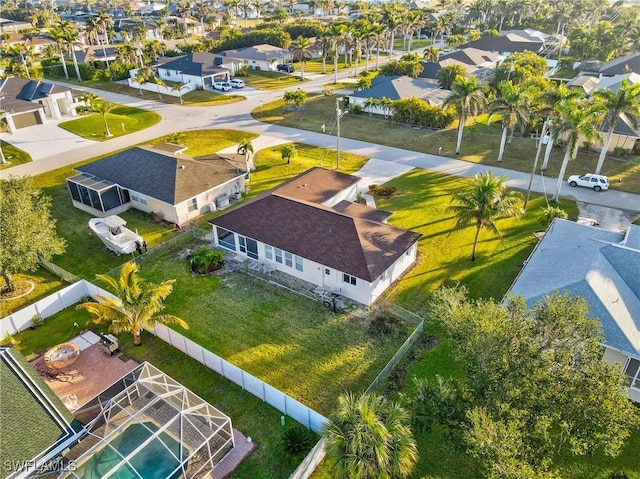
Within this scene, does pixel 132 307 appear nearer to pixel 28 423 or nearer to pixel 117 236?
pixel 28 423

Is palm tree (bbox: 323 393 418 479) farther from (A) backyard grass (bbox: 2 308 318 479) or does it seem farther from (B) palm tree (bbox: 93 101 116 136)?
(B) palm tree (bbox: 93 101 116 136)

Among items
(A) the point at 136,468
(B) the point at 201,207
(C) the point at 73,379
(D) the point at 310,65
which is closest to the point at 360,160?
(B) the point at 201,207

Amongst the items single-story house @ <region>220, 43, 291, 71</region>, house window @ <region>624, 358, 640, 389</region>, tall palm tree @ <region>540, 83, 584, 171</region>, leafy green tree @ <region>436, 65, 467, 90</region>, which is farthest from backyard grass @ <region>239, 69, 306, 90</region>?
house window @ <region>624, 358, 640, 389</region>

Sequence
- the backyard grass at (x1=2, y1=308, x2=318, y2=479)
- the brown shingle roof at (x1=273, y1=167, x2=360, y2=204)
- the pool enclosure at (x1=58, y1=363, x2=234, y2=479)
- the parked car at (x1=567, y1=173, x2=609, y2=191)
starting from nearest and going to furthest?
the pool enclosure at (x1=58, y1=363, x2=234, y2=479) → the backyard grass at (x1=2, y1=308, x2=318, y2=479) → the brown shingle roof at (x1=273, y1=167, x2=360, y2=204) → the parked car at (x1=567, y1=173, x2=609, y2=191)

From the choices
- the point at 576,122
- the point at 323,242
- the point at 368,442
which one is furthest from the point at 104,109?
the point at 368,442

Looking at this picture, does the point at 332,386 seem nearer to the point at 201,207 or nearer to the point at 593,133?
the point at 201,207

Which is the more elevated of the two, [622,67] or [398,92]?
[622,67]
